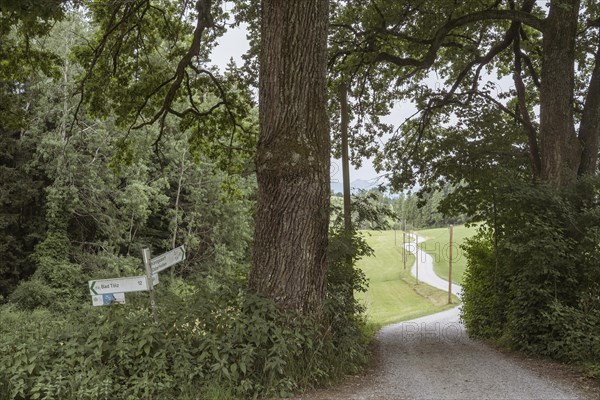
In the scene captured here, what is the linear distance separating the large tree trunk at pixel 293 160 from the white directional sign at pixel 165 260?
1002mm

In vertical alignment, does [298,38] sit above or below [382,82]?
below

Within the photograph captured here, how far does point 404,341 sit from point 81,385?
895 cm

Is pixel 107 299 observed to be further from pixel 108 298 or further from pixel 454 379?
pixel 454 379

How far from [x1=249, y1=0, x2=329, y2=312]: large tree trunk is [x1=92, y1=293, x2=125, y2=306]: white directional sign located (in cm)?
169

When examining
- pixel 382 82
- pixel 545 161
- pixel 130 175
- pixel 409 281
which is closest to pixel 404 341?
pixel 545 161

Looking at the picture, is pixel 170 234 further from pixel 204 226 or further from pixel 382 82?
pixel 382 82

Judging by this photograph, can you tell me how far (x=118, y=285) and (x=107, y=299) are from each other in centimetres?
22

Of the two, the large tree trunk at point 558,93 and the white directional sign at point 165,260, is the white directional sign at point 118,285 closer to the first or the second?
the white directional sign at point 165,260

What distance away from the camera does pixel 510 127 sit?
1384cm

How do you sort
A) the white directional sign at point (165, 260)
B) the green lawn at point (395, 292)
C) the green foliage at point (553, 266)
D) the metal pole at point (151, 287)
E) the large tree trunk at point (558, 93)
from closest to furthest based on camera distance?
the metal pole at point (151, 287) → the white directional sign at point (165, 260) → the green foliage at point (553, 266) → the large tree trunk at point (558, 93) → the green lawn at point (395, 292)

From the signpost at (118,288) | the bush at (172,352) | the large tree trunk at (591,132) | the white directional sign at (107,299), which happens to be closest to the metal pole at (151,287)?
the signpost at (118,288)

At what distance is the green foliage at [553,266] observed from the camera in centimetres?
851

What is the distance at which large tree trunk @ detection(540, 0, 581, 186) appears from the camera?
10.9 m

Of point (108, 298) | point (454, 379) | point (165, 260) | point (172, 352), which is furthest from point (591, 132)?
point (108, 298)
